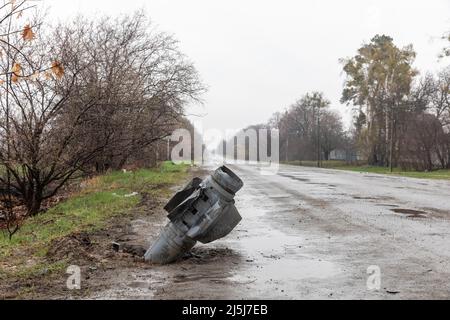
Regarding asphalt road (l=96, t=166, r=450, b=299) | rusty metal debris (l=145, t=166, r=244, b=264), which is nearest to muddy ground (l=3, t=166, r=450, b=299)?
asphalt road (l=96, t=166, r=450, b=299)

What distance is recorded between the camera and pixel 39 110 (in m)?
15.0

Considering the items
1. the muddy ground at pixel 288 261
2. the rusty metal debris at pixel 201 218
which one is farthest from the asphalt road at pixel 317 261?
the rusty metal debris at pixel 201 218

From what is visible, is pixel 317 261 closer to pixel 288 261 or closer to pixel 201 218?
pixel 288 261

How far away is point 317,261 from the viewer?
7062 millimetres

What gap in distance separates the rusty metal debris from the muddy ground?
10.0 inches

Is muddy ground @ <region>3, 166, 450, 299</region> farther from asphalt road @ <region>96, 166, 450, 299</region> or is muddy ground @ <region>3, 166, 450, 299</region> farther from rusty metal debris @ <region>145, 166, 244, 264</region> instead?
rusty metal debris @ <region>145, 166, 244, 264</region>

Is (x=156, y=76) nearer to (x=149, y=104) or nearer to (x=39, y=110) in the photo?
(x=149, y=104)

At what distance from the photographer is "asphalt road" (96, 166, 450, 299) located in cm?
542

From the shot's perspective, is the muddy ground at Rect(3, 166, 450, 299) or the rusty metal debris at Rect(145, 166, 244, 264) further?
the rusty metal debris at Rect(145, 166, 244, 264)

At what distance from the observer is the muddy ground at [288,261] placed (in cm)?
544

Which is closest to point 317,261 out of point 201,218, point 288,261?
point 288,261

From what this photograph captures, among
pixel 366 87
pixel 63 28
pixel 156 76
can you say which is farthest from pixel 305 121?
pixel 63 28

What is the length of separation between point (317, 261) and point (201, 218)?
5.41 feet

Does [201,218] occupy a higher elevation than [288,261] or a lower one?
higher
